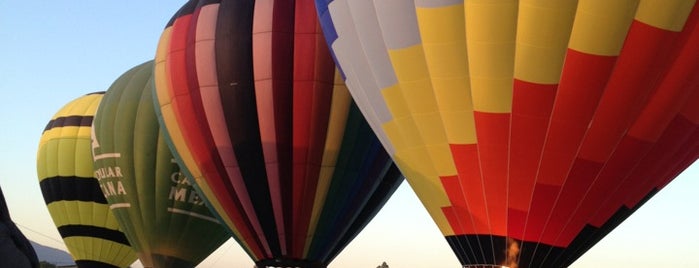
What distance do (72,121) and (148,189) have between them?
6159mm

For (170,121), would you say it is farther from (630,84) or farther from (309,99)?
(630,84)

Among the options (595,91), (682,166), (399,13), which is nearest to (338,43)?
(399,13)

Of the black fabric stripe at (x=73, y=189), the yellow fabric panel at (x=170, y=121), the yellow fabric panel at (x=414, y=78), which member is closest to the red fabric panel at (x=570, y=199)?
the yellow fabric panel at (x=414, y=78)

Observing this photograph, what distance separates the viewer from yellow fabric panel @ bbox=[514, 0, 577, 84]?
12.6m

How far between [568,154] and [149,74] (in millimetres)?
12825

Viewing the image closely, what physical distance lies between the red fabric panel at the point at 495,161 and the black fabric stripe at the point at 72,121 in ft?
51.0

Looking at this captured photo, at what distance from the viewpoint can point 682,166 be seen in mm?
13930

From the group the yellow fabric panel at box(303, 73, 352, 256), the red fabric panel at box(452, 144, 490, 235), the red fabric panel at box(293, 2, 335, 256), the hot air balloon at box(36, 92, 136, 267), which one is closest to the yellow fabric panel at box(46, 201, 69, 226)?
the hot air balloon at box(36, 92, 136, 267)

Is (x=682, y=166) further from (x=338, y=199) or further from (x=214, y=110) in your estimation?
(x=214, y=110)

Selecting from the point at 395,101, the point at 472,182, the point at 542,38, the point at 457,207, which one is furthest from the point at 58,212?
the point at 542,38

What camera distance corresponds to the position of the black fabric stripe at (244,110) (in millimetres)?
17453

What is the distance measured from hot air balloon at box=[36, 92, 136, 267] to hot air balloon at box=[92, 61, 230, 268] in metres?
2.68

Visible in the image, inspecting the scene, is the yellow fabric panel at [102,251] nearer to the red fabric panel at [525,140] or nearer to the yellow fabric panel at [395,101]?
the yellow fabric panel at [395,101]

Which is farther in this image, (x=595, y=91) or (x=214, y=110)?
(x=214, y=110)
